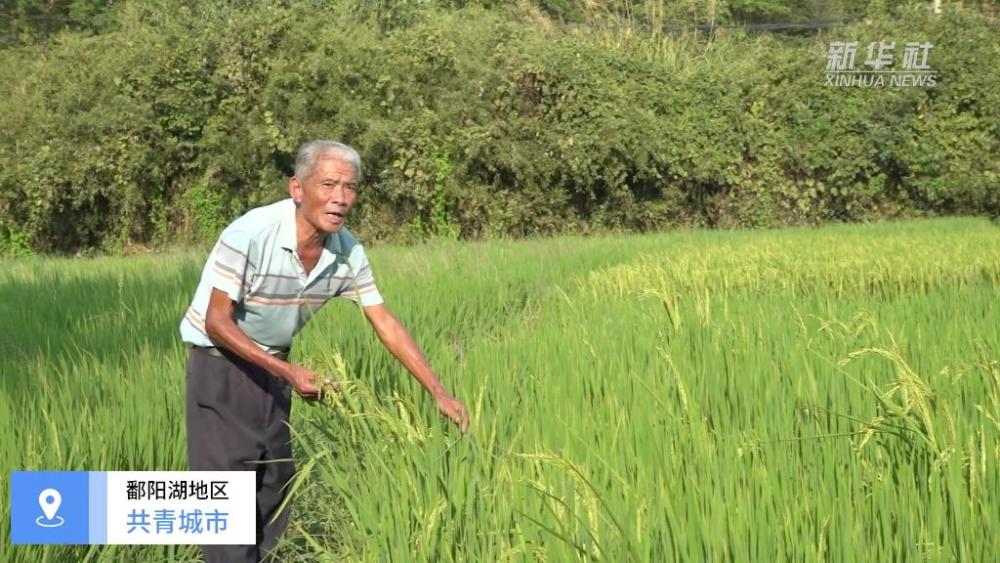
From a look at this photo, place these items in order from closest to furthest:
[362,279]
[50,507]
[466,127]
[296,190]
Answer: [50,507] < [296,190] < [362,279] < [466,127]

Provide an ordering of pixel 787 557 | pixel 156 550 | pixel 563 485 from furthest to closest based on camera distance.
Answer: pixel 156 550 < pixel 563 485 < pixel 787 557

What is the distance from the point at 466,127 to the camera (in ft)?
39.5

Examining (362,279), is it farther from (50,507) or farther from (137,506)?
(50,507)

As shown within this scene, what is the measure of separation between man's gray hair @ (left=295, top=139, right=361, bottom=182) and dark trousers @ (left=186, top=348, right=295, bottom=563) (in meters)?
0.55

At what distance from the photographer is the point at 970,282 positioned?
19.4 feet

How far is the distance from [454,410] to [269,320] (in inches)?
24.4

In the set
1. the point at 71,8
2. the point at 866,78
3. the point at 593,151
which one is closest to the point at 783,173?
the point at 866,78

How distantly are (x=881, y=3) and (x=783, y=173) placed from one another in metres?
2.82

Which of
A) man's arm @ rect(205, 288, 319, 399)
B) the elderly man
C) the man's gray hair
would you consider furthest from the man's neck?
man's arm @ rect(205, 288, 319, 399)

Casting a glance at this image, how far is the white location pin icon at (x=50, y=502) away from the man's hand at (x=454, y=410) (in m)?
0.94

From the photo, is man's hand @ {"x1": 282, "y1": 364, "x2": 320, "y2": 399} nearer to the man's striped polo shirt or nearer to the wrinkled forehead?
the man's striped polo shirt

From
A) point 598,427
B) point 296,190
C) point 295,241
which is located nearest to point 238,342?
point 295,241

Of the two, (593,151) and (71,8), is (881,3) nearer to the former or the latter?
(593,151)

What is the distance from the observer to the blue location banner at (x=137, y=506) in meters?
2.33
